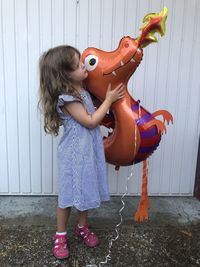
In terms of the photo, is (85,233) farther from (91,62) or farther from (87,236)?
(91,62)

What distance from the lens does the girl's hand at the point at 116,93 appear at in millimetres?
2232

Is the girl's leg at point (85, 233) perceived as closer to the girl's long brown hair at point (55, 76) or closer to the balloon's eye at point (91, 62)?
the girl's long brown hair at point (55, 76)

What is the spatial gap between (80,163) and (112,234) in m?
0.73

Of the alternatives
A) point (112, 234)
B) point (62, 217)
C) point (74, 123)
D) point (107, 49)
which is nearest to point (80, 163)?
point (74, 123)

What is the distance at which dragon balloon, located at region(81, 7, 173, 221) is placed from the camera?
7.14ft

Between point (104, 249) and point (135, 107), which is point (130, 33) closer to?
point (135, 107)

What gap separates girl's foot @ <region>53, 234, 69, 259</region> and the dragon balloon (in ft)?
2.11

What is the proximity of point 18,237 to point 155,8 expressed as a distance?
6.62 feet

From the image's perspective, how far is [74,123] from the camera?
87.0 inches

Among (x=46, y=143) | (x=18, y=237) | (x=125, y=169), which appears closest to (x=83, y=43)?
(x=46, y=143)

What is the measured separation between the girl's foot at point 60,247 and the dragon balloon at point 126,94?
64 cm

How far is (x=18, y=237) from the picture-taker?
8.48 ft

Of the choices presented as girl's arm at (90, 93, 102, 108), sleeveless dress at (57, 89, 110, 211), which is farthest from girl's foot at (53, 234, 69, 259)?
girl's arm at (90, 93, 102, 108)

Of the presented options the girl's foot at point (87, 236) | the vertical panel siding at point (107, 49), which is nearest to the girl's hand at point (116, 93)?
the vertical panel siding at point (107, 49)
